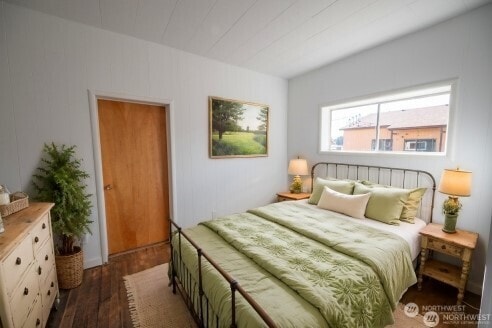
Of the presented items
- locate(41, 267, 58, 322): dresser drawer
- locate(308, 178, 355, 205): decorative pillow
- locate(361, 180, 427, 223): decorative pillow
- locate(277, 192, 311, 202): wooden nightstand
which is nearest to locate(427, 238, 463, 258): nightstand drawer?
locate(361, 180, 427, 223): decorative pillow

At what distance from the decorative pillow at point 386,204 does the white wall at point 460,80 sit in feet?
1.54

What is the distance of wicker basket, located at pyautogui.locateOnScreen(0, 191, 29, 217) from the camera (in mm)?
1598

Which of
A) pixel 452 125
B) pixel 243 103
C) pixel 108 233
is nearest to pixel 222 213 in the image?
pixel 108 233

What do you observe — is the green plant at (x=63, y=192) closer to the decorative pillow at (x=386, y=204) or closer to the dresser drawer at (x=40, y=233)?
the dresser drawer at (x=40, y=233)

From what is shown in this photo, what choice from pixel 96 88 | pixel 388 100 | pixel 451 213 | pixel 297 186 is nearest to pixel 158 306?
pixel 96 88

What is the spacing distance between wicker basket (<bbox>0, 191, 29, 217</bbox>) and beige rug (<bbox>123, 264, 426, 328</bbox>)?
4.02 feet

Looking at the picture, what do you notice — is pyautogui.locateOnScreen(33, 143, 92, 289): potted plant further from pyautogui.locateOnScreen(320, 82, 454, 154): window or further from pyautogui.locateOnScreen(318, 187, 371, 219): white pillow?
pyautogui.locateOnScreen(320, 82, 454, 154): window

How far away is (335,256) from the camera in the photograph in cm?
164

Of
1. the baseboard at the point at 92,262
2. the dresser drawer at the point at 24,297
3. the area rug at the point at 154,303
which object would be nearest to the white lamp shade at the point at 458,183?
the area rug at the point at 154,303

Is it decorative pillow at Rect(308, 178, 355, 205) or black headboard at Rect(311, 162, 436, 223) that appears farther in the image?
decorative pillow at Rect(308, 178, 355, 205)

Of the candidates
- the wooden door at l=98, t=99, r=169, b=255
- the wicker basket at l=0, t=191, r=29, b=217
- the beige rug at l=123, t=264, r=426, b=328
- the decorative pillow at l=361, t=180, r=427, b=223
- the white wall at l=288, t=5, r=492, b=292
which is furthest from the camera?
the wooden door at l=98, t=99, r=169, b=255

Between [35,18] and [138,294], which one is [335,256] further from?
[35,18]

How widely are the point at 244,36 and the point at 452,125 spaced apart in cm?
249

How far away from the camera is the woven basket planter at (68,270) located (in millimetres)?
2184
